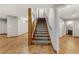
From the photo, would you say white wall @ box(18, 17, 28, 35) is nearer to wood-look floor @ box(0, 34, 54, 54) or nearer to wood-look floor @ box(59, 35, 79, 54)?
wood-look floor @ box(0, 34, 54, 54)

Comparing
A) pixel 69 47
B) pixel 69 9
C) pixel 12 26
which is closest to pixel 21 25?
pixel 12 26

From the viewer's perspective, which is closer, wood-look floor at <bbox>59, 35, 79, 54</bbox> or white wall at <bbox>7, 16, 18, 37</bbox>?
wood-look floor at <bbox>59, 35, 79, 54</bbox>

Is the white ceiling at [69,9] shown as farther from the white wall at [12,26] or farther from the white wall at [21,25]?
the white wall at [21,25]

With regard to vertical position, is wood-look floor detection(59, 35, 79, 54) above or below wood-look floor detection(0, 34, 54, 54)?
below

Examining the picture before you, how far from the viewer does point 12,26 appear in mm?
9344

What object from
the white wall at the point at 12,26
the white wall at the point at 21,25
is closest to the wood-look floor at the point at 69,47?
→ the white wall at the point at 12,26

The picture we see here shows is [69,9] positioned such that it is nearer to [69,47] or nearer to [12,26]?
[69,47]

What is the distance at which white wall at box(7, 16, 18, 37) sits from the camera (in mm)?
9159

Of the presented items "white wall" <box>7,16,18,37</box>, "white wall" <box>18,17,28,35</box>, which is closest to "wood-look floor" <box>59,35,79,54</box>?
"white wall" <box>7,16,18,37</box>

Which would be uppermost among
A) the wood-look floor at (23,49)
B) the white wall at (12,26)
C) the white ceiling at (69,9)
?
the white ceiling at (69,9)

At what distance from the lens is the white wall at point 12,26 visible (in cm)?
916

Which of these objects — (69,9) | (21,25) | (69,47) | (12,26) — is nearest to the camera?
(69,47)
